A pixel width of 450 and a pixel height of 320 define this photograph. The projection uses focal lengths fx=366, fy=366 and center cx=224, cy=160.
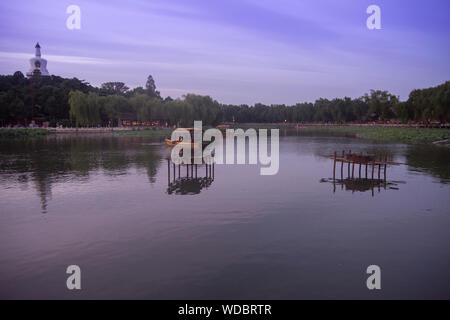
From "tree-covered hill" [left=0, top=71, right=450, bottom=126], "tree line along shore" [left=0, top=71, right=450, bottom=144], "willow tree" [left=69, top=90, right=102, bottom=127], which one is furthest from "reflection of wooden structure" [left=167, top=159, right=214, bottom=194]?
"willow tree" [left=69, top=90, right=102, bottom=127]

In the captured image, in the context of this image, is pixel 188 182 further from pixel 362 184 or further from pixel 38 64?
pixel 38 64

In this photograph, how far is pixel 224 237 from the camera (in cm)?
1596

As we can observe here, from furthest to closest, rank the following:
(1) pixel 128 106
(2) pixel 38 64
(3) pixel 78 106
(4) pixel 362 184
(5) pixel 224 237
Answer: (2) pixel 38 64, (1) pixel 128 106, (3) pixel 78 106, (4) pixel 362 184, (5) pixel 224 237

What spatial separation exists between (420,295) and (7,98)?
107 meters

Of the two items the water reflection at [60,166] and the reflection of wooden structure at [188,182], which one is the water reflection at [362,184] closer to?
the reflection of wooden structure at [188,182]

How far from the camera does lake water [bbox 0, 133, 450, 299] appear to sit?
11.8 metres

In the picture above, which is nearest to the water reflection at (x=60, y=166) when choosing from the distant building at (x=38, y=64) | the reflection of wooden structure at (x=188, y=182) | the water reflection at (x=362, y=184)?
the reflection of wooden structure at (x=188, y=182)

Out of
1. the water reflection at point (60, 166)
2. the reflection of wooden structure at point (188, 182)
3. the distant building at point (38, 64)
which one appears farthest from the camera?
the distant building at point (38, 64)

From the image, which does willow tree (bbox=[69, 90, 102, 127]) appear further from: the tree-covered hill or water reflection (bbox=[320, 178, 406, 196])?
water reflection (bbox=[320, 178, 406, 196])

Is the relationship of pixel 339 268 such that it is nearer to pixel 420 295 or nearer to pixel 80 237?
pixel 420 295

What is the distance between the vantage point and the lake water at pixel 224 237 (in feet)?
38.8

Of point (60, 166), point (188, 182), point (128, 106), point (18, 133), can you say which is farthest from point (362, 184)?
point (128, 106)

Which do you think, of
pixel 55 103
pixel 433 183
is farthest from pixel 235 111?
pixel 433 183
